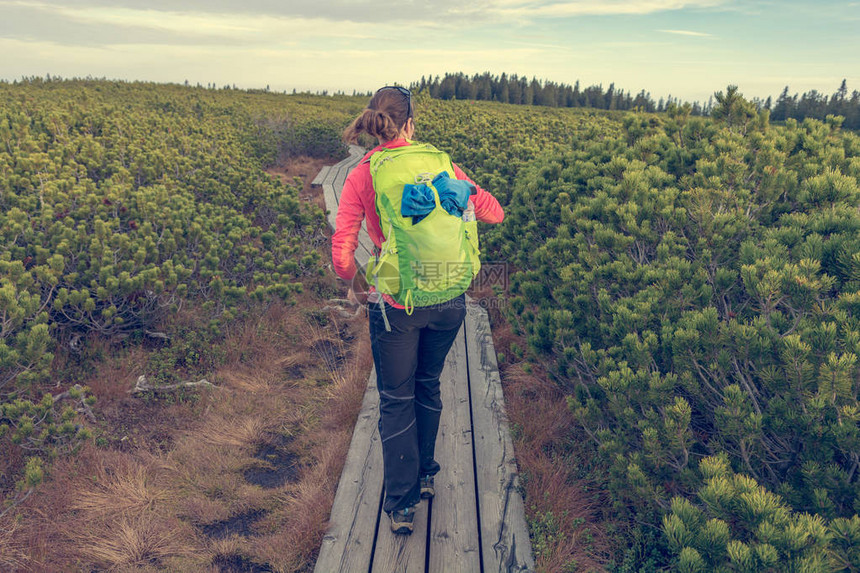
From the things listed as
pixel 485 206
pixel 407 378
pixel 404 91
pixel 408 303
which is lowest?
pixel 407 378

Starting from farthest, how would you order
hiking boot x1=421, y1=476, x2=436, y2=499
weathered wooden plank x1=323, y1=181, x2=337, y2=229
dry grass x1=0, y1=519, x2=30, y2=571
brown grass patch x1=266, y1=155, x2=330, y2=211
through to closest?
brown grass patch x1=266, y1=155, x2=330, y2=211, weathered wooden plank x1=323, y1=181, x2=337, y2=229, hiking boot x1=421, y1=476, x2=436, y2=499, dry grass x1=0, y1=519, x2=30, y2=571

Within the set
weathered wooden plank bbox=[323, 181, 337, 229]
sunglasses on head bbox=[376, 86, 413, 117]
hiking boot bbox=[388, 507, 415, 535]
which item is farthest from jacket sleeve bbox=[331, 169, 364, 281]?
weathered wooden plank bbox=[323, 181, 337, 229]

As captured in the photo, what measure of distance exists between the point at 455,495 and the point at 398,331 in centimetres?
123

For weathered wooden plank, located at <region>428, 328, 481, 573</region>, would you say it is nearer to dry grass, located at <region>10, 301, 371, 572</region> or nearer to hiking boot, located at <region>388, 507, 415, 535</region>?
hiking boot, located at <region>388, 507, 415, 535</region>

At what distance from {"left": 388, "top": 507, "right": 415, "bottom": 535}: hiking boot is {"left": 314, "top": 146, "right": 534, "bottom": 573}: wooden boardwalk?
5cm

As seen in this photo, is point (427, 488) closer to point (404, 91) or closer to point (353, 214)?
point (353, 214)

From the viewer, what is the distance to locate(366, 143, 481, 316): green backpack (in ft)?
8.07

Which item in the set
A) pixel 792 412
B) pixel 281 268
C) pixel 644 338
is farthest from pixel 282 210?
pixel 792 412

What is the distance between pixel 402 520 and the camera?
2.84 m

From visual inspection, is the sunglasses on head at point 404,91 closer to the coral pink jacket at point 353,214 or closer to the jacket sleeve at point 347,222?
the coral pink jacket at point 353,214

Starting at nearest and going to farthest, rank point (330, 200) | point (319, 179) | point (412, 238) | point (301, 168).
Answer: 1. point (412, 238)
2. point (330, 200)
3. point (319, 179)
4. point (301, 168)

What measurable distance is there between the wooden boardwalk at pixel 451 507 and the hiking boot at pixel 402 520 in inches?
1.8

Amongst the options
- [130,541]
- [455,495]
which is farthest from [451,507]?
[130,541]

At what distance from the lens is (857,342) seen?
197cm
